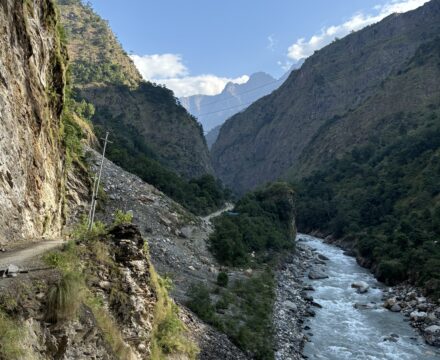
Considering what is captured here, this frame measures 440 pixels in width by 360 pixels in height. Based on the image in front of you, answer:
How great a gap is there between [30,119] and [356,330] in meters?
25.2

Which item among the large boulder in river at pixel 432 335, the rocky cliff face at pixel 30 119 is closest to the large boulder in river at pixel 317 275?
the large boulder in river at pixel 432 335

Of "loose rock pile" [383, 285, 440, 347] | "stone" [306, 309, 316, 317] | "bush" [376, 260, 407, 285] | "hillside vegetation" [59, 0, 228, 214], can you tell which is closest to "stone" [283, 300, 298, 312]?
"stone" [306, 309, 316, 317]

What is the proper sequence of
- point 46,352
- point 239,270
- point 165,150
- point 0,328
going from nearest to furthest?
1. point 0,328
2. point 46,352
3. point 239,270
4. point 165,150

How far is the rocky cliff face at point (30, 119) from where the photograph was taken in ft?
46.9

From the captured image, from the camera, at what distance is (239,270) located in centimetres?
3909

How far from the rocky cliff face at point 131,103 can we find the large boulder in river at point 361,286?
192ft

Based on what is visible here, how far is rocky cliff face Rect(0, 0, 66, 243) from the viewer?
46.9 ft

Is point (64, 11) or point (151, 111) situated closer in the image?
point (151, 111)

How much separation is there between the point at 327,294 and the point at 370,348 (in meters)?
13.0

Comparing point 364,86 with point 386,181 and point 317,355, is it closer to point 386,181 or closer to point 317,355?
point 386,181

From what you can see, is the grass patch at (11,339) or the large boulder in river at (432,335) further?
the large boulder in river at (432,335)

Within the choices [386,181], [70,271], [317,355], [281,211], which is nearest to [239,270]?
[317,355]

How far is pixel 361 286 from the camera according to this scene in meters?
40.5

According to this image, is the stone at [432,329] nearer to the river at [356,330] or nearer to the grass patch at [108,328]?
the river at [356,330]
